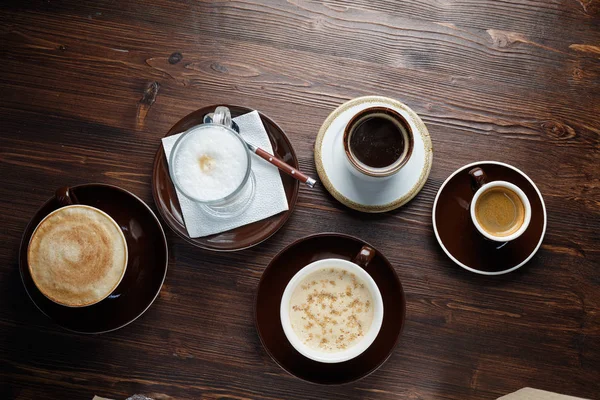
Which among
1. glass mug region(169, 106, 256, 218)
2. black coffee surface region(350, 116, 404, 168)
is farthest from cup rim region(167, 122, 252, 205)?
black coffee surface region(350, 116, 404, 168)

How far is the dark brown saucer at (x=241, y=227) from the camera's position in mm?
1598

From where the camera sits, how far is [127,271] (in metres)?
1.63

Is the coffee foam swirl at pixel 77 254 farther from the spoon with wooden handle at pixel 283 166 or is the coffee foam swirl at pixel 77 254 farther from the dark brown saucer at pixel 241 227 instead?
the spoon with wooden handle at pixel 283 166

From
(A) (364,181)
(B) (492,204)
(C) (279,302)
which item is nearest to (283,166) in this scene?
(A) (364,181)

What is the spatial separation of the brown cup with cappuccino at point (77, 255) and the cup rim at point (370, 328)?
487 mm

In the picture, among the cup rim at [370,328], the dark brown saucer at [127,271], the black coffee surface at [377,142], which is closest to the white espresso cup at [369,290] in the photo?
the cup rim at [370,328]

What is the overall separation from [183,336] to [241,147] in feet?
2.20

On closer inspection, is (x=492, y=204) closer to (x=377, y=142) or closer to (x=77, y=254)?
(x=377, y=142)

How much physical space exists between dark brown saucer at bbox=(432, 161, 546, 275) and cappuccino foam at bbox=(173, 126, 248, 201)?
0.64m

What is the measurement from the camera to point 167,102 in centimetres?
170

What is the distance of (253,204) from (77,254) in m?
0.54

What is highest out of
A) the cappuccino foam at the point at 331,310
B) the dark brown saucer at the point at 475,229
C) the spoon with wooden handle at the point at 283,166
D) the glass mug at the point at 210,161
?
the glass mug at the point at 210,161

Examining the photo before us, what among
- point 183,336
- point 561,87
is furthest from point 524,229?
point 183,336

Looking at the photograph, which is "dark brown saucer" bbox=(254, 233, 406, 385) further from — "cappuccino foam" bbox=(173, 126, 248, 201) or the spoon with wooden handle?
"cappuccino foam" bbox=(173, 126, 248, 201)
